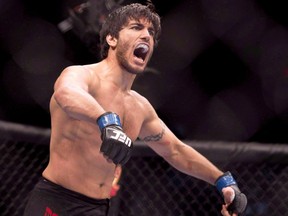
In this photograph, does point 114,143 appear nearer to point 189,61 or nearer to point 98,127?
point 98,127

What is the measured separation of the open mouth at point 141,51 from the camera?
6.49 ft

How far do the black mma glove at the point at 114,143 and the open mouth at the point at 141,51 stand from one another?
1.99 ft

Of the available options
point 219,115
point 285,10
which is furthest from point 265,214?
point 285,10

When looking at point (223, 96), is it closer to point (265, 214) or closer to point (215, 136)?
point (215, 136)

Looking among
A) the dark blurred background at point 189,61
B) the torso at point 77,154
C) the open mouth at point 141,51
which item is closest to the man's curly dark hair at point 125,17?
the open mouth at point 141,51

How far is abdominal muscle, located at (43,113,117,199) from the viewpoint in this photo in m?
1.86

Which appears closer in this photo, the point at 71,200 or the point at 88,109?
the point at 88,109

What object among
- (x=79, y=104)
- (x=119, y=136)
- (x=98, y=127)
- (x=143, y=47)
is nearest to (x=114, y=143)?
(x=119, y=136)

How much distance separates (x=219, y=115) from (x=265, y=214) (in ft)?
6.40

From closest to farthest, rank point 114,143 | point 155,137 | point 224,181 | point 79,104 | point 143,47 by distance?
point 114,143, point 79,104, point 143,47, point 224,181, point 155,137

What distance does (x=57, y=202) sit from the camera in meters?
1.85

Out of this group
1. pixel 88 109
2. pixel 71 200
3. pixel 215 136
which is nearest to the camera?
pixel 88 109

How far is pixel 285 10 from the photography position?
4539mm

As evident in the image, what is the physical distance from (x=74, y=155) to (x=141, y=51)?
49 centimetres
